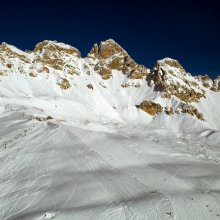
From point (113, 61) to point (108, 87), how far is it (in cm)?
2163

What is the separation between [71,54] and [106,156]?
113986 mm

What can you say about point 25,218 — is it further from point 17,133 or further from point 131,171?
point 17,133

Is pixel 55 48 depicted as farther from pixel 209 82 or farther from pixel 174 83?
pixel 209 82

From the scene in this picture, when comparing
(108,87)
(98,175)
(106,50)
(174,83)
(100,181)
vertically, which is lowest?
(100,181)

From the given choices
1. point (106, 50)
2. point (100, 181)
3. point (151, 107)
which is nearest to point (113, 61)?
point (106, 50)

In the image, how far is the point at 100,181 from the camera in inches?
715

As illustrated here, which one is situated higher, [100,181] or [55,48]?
[55,48]

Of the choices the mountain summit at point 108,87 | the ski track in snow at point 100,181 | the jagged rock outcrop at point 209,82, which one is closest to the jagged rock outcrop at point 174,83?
the mountain summit at point 108,87

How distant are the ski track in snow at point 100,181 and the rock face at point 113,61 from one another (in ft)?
316

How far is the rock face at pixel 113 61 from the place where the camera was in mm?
125188

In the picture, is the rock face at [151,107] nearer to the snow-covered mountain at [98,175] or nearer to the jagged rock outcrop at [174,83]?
the jagged rock outcrop at [174,83]

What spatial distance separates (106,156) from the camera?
993 inches

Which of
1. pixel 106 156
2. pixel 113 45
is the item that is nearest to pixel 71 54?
pixel 113 45

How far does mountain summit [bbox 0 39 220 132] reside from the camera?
90.2 m
